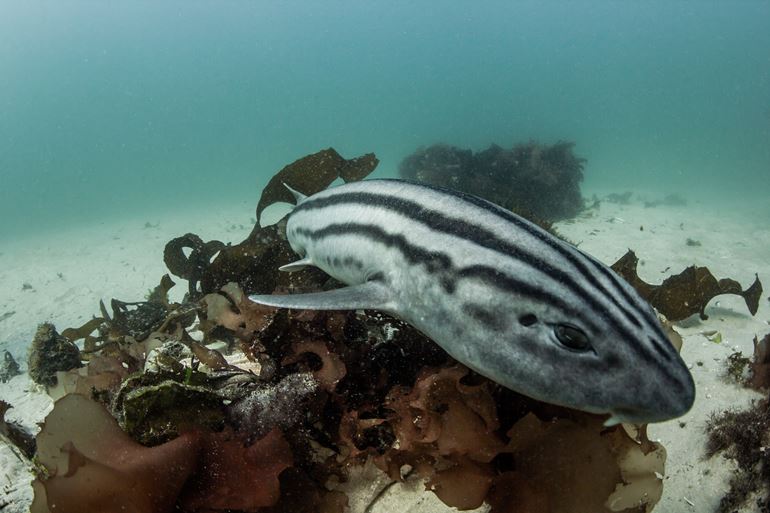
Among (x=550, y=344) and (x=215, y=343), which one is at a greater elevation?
(x=550, y=344)

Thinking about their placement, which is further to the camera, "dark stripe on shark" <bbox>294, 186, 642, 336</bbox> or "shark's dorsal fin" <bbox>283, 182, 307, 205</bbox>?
"shark's dorsal fin" <bbox>283, 182, 307, 205</bbox>

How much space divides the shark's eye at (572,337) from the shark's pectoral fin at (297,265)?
2874 mm

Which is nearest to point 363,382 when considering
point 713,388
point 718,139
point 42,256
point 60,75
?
point 713,388

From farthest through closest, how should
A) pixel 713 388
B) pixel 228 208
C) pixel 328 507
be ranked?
pixel 228 208 < pixel 713 388 < pixel 328 507

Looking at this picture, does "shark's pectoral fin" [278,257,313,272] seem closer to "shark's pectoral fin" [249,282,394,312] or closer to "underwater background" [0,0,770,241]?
"shark's pectoral fin" [249,282,394,312]

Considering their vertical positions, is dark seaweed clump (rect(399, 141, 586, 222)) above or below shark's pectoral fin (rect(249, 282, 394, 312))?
below

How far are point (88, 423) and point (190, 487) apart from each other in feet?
2.11

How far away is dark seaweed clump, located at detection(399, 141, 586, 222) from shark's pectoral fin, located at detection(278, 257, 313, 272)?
9.89 meters

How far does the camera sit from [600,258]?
9.08m

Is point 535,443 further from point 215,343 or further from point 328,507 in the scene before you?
point 215,343

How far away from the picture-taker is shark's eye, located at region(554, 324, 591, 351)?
1.76 meters

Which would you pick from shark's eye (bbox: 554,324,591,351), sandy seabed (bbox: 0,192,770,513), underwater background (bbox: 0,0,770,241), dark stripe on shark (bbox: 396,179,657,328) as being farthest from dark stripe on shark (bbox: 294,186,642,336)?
underwater background (bbox: 0,0,770,241)

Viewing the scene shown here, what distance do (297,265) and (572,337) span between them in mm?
3177

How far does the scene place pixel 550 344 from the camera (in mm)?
1830
